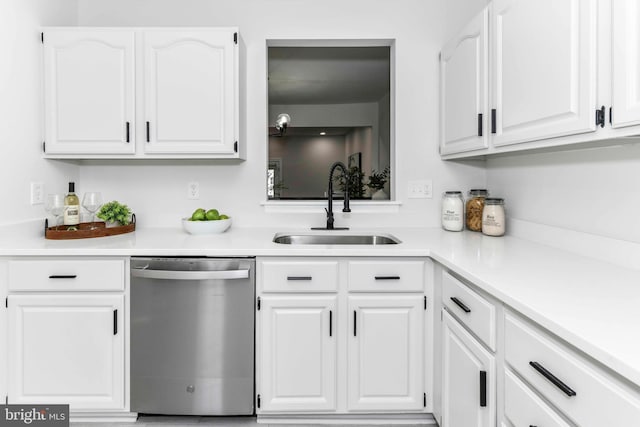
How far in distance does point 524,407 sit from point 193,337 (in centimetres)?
132

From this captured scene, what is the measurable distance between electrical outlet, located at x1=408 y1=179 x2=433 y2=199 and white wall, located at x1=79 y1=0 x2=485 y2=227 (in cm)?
10

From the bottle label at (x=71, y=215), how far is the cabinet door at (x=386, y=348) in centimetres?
153

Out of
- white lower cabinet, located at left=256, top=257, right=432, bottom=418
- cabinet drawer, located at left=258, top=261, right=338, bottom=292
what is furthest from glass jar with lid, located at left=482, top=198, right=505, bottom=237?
cabinet drawer, located at left=258, top=261, right=338, bottom=292

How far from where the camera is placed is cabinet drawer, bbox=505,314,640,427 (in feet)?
2.45

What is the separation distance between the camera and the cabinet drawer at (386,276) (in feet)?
6.02

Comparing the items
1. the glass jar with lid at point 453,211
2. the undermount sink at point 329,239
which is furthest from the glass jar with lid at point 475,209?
the undermount sink at point 329,239

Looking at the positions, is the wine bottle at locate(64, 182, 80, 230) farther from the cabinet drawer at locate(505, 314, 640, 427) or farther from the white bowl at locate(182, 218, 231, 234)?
the cabinet drawer at locate(505, 314, 640, 427)

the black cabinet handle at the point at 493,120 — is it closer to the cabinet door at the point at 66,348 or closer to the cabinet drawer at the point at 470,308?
the cabinet drawer at the point at 470,308

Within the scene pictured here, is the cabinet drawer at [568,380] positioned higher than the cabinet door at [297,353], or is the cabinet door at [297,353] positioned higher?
the cabinet drawer at [568,380]

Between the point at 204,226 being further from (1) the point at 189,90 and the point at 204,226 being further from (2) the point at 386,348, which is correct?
(2) the point at 386,348

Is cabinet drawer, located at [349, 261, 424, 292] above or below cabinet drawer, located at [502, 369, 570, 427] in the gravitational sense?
above

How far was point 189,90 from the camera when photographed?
2166 mm

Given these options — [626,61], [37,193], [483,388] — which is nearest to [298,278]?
[483,388]

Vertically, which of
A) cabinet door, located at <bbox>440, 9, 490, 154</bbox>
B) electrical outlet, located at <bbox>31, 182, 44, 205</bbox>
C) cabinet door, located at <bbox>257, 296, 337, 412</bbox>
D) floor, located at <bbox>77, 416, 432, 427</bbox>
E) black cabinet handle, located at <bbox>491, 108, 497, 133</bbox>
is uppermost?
cabinet door, located at <bbox>440, 9, 490, 154</bbox>
